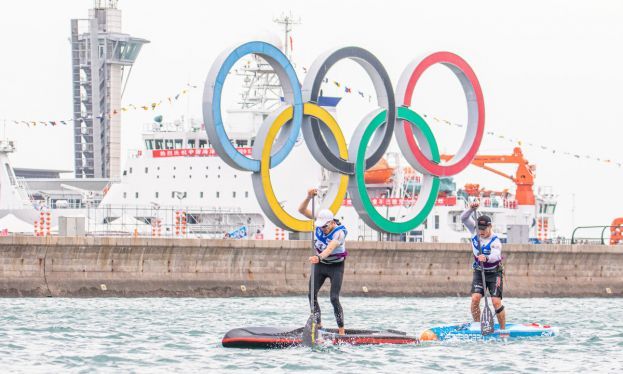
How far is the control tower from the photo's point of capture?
4269 inches

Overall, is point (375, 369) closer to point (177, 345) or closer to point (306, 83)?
point (177, 345)

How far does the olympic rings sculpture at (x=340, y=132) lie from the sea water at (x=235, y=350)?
843 centimetres

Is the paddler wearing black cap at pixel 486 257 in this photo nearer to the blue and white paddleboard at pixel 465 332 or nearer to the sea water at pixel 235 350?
the blue and white paddleboard at pixel 465 332

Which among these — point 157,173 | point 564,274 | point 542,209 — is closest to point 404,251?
point 564,274

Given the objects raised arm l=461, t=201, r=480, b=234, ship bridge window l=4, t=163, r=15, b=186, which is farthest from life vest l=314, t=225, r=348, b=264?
ship bridge window l=4, t=163, r=15, b=186

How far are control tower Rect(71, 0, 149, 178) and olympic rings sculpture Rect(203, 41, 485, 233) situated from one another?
5615cm

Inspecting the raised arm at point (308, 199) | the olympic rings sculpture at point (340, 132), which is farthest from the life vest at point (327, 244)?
the olympic rings sculpture at point (340, 132)

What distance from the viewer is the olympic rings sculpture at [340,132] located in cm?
4706

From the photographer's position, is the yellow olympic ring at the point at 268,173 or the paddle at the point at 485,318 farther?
the yellow olympic ring at the point at 268,173

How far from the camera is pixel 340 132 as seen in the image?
51000 mm

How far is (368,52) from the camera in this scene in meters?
50.9

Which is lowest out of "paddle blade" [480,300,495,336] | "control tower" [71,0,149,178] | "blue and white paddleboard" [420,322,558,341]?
"blue and white paddleboard" [420,322,558,341]

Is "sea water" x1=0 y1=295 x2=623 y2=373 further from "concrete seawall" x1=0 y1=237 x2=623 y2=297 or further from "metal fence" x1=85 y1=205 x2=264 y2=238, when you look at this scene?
"metal fence" x1=85 y1=205 x2=264 y2=238

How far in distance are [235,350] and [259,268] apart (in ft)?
76.1
